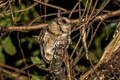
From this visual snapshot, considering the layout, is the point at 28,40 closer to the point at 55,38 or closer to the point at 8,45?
the point at 8,45

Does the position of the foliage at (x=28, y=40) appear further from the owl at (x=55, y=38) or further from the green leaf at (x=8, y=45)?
the owl at (x=55, y=38)

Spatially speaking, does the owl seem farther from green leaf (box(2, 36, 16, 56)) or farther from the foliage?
green leaf (box(2, 36, 16, 56))

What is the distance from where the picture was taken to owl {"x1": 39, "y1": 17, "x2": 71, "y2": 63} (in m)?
Answer: 1.16

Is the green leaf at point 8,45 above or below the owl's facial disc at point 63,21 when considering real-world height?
below

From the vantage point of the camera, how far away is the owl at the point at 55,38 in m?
1.16

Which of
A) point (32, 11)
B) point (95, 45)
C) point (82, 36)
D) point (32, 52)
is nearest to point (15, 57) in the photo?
point (32, 52)

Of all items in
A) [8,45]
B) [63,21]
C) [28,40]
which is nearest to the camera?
[63,21]

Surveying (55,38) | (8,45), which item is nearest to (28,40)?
(8,45)

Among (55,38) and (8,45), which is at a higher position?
(55,38)

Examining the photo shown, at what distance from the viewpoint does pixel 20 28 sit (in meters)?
1.63

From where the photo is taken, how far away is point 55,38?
1.22 m

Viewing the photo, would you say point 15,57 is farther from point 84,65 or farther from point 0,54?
point 84,65

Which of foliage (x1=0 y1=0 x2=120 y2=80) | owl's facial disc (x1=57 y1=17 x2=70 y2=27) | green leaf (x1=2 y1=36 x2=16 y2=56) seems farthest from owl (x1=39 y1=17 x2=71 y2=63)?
green leaf (x1=2 y1=36 x2=16 y2=56)

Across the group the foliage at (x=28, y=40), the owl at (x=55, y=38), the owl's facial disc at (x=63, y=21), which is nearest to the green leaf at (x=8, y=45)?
the foliage at (x=28, y=40)
